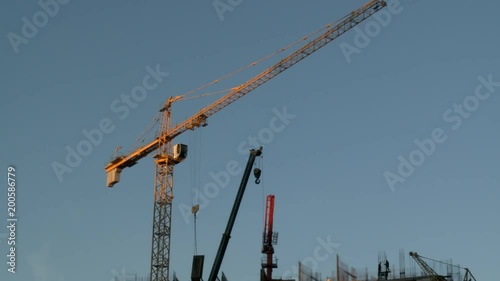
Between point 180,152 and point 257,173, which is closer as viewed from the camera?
point 257,173

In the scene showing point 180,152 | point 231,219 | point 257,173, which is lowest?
point 231,219

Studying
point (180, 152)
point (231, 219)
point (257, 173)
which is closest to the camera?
point (231, 219)

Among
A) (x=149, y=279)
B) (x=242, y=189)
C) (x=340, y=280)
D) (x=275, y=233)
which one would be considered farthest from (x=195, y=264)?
(x=149, y=279)

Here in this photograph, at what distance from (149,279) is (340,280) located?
1112 inches

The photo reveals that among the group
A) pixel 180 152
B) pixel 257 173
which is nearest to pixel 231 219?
pixel 257 173

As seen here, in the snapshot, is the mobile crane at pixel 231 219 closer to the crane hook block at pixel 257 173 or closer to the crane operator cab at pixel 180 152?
the crane hook block at pixel 257 173

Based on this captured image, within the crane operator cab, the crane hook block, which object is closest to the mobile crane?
the crane hook block

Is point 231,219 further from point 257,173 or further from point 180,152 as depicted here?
point 180,152

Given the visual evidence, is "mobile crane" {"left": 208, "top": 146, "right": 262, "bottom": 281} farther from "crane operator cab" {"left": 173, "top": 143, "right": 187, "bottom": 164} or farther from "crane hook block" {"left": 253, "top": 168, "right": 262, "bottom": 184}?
"crane operator cab" {"left": 173, "top": 143, "right": 187, "bottom": 164}

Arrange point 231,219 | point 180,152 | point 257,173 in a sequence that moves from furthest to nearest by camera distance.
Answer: point 180,152, point 257,173, point 231,219

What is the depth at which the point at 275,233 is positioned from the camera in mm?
89750

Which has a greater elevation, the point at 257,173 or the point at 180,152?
the point at 180,152

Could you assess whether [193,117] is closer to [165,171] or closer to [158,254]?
[165,171]

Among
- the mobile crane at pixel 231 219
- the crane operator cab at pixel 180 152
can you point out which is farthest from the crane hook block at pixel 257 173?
the crane operator cab at pixel 180 152
